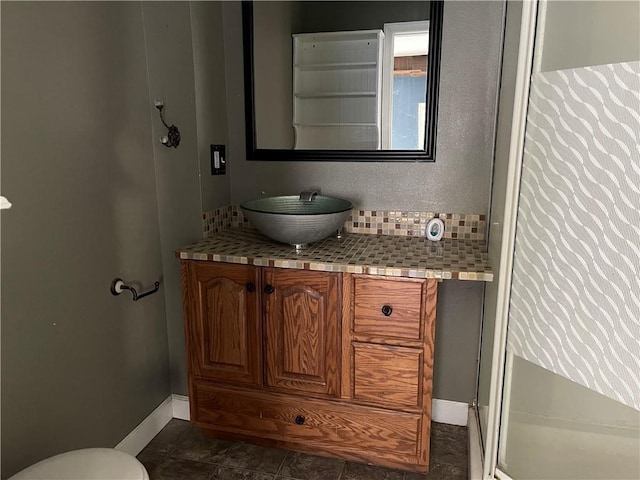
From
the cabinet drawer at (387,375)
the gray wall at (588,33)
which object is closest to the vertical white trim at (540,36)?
the gray wall at (588,33)

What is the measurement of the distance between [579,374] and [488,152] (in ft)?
3.21

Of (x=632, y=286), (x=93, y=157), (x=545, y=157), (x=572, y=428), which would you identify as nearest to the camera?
(x=632, y=286)

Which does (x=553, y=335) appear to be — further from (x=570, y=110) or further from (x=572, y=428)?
(x=570, y=110)

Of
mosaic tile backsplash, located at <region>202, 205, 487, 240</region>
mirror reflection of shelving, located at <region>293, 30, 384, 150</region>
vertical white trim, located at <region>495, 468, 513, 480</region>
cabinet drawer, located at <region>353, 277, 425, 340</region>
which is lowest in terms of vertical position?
vertical white trim, located at <region>495, 468, 513, 480</region>

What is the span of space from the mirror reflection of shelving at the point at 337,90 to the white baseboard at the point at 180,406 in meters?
1.28

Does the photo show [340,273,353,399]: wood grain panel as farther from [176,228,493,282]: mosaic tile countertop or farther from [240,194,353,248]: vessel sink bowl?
[240,194,353,248]: vessel sink bowl

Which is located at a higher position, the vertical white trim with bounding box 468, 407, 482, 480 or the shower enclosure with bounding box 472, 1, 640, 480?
the shower enclosure with bounding box 472, 1, 640, 480

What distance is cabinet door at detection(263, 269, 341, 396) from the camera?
→ 1729 millimetres

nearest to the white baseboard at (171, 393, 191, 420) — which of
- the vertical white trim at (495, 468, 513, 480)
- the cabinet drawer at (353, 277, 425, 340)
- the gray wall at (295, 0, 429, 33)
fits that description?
the cabinet drawer at (353, 277, 425, 340)

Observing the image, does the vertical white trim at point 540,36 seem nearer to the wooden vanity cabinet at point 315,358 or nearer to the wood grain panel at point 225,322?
the wooden vanity cabinet at point 315,358

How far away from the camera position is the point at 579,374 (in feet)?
4.21

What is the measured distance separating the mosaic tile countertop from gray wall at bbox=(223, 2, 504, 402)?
0.65 feet

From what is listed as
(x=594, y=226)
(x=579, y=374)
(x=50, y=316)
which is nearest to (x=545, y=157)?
(x=594, y=226)

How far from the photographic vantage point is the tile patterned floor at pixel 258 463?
184 centimetres
